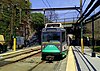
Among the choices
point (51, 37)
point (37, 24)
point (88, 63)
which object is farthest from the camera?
point (37, 24)

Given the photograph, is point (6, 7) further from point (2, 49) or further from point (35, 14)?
point (35, 14)

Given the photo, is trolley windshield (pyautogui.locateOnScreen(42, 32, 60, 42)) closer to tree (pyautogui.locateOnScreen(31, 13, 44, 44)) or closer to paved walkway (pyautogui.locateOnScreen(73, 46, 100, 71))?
paved walkway (pyautogui.locateOnScreen(73, 46, 100, 71))

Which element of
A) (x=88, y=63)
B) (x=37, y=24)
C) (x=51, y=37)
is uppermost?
(x=37, y=24)

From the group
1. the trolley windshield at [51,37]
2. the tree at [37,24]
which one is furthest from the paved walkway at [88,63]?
the tree at [37,24]

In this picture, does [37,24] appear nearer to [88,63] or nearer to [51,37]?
[51,37]

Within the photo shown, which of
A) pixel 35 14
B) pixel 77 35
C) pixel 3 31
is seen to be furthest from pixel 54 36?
pixel 35 14

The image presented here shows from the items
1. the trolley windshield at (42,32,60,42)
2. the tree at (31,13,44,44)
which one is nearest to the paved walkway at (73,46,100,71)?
the trolley windshield at (42,32,60,42)

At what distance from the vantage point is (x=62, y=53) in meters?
25.9

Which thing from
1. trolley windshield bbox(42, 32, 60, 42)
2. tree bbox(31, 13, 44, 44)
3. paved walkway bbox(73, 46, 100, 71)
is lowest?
paved walkway bbox(73, 46, 100, 71)

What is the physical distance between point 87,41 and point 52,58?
143 ft

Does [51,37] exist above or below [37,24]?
below

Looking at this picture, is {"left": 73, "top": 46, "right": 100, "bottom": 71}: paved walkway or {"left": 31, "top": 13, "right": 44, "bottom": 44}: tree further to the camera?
{"left": 31, "top": 13, "right": 44, "bottom": 44}: tree

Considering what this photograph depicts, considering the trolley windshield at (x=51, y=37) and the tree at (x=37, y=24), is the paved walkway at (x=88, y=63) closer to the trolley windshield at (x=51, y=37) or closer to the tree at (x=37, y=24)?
the trolley windshield at (x=51, y=37)

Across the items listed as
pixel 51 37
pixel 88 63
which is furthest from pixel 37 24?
pixel 88 63
